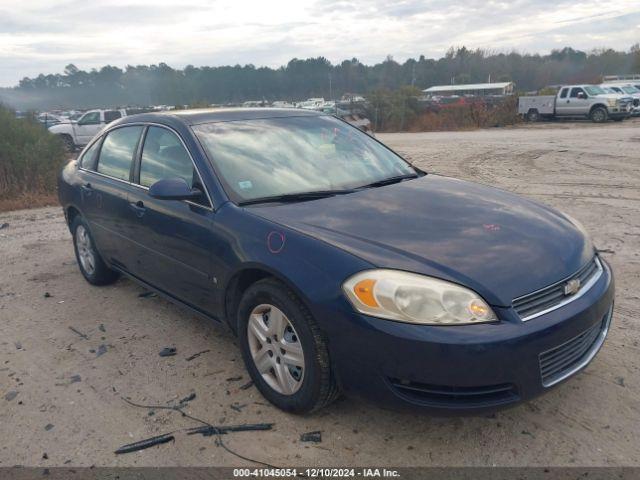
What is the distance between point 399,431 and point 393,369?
1.93ft

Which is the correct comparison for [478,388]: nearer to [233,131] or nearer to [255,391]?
[255,391]

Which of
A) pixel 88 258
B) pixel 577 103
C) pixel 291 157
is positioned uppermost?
pixel 291 157

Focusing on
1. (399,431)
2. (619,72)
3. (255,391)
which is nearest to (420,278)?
(399,431)

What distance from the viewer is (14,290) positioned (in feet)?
17.7

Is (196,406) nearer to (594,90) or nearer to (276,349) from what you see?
(276,349)

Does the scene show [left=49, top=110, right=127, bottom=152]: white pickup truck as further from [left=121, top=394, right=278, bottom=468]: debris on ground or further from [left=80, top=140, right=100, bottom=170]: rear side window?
[left=121, top=394, right=278, bottom=468]: debris on ground

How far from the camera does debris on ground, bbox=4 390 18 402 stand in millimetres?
3368

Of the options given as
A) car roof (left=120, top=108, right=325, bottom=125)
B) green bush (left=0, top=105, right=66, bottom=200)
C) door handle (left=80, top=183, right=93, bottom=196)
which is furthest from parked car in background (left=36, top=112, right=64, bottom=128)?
car roof (left=120, top=108, right=325, bottom=125)

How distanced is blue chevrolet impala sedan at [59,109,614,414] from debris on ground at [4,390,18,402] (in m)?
1.15

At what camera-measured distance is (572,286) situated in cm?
271

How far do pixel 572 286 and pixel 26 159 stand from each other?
35.6 ft

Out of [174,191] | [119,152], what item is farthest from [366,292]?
[119,152]

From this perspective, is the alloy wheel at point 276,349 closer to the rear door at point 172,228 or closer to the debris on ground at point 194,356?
the rear door at point 172,228

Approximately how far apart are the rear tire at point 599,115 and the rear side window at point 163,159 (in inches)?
1072
